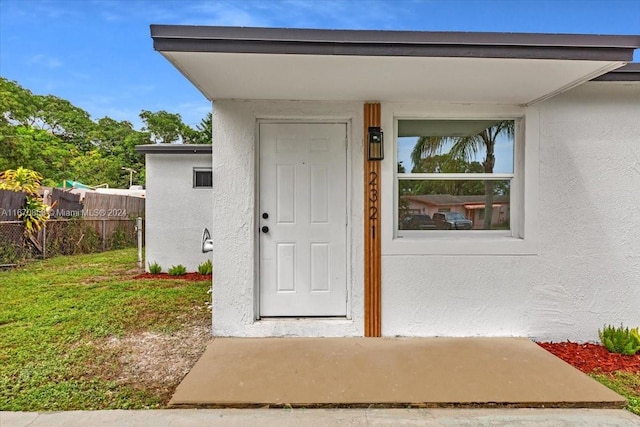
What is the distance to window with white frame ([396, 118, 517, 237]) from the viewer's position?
A: 4156mm

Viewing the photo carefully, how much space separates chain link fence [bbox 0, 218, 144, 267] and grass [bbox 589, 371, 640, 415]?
34.3 feet

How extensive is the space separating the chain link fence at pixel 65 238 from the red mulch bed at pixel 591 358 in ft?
33.5

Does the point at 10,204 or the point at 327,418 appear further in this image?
the point at 10,204

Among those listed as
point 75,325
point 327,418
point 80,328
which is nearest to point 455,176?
point 327,418

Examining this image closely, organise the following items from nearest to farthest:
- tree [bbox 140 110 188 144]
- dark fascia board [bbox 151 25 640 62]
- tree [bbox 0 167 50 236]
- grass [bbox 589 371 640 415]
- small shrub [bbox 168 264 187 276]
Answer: dark fascia board [bbox 151 25 640 62] → grass [bbox 589 371 640 415] → small shrub [bbox 168 264 187 276] → tree [bbox 0 167 50 236] → tree [bbox 140 110 188 144]

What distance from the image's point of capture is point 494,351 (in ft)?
11.8

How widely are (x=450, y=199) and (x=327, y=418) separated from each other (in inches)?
106

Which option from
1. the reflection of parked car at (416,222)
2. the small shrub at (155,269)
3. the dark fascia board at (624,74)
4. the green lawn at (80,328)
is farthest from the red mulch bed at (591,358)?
the small shrub at (155,269)

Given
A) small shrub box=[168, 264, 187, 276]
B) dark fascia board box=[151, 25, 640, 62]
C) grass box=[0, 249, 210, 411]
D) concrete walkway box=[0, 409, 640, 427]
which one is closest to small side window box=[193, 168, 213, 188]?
small shrub box=[168, 264, 187, 276]

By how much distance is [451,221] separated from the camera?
13.8 ft

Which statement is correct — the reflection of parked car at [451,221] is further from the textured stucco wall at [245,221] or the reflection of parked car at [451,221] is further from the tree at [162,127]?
the tree at [162,127]

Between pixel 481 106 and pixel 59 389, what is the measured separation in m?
4.71

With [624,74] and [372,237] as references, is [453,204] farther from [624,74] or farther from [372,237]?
[624,74]

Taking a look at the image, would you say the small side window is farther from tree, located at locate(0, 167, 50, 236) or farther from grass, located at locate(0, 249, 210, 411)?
tree, located at locate(0, 167, 50, 236)
